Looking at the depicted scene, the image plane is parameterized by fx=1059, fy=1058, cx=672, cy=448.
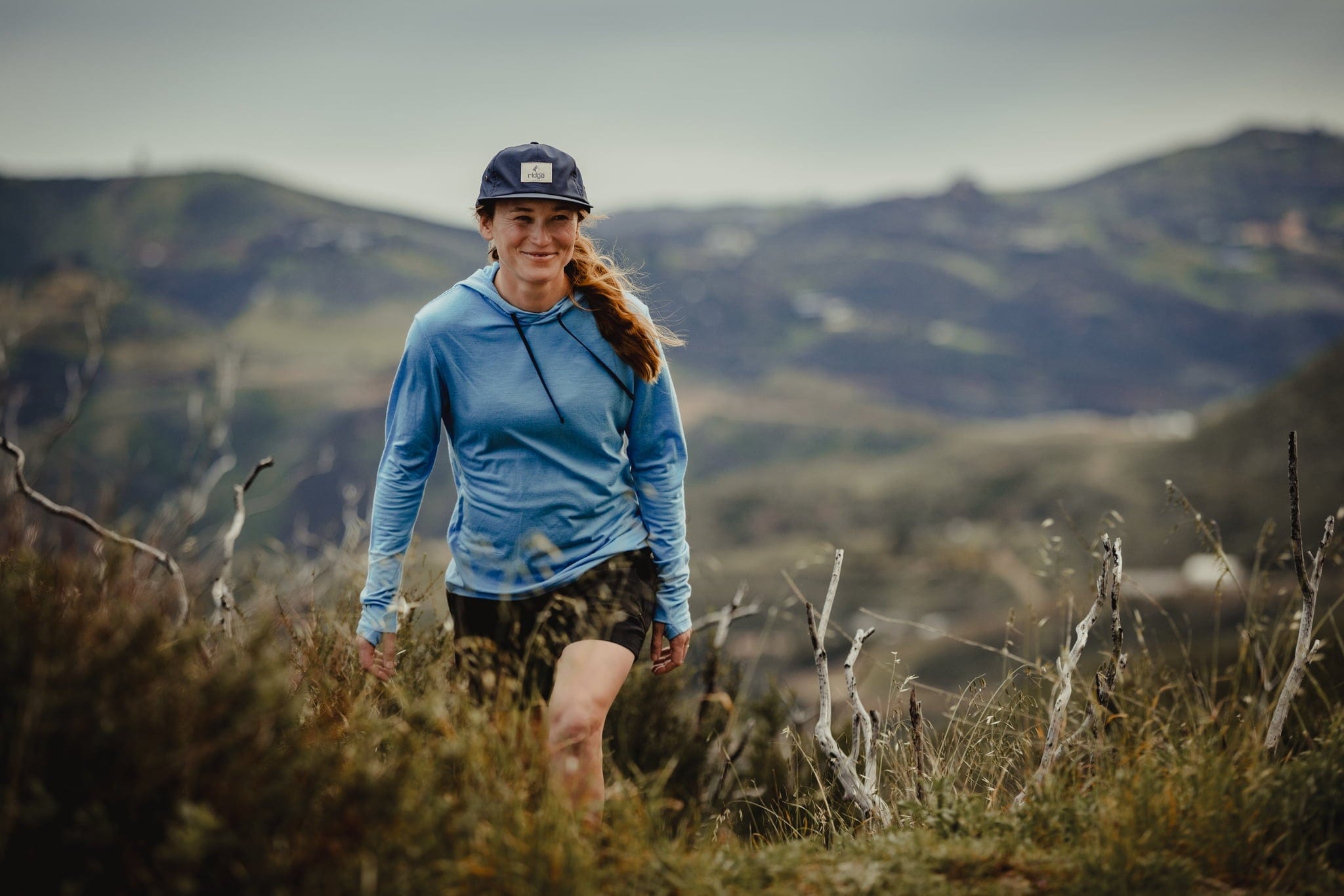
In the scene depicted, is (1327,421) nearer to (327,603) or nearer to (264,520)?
(327,603)

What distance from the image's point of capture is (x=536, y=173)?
9.09ft

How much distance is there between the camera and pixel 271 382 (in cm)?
15950

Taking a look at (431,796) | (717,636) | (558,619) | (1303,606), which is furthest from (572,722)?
(717,636)

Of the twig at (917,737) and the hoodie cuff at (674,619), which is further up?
the hoodie cuff at (674,619)

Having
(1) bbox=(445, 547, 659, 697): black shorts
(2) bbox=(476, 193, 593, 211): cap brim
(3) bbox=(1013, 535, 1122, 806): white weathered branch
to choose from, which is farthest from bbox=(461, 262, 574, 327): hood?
(3) bbox=(1013, 535, 1122, 806): white weathered branch

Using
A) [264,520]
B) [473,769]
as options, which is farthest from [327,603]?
[264,520]

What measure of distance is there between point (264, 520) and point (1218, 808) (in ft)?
425

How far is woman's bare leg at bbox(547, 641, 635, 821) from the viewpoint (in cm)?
242

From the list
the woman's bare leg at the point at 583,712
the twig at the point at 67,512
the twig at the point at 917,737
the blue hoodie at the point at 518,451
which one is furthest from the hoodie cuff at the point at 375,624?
the twig at the point at 917,737

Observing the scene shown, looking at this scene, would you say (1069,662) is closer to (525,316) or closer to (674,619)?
(674,619)

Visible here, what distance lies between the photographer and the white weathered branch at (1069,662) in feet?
9.69

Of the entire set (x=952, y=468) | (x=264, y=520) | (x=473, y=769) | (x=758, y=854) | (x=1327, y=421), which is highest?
(x=473, y=769)

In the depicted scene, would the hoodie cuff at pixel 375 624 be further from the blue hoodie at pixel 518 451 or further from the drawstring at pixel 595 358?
the drawstring at pixel 595 358

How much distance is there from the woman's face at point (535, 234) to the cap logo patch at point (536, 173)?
0.07 meters
